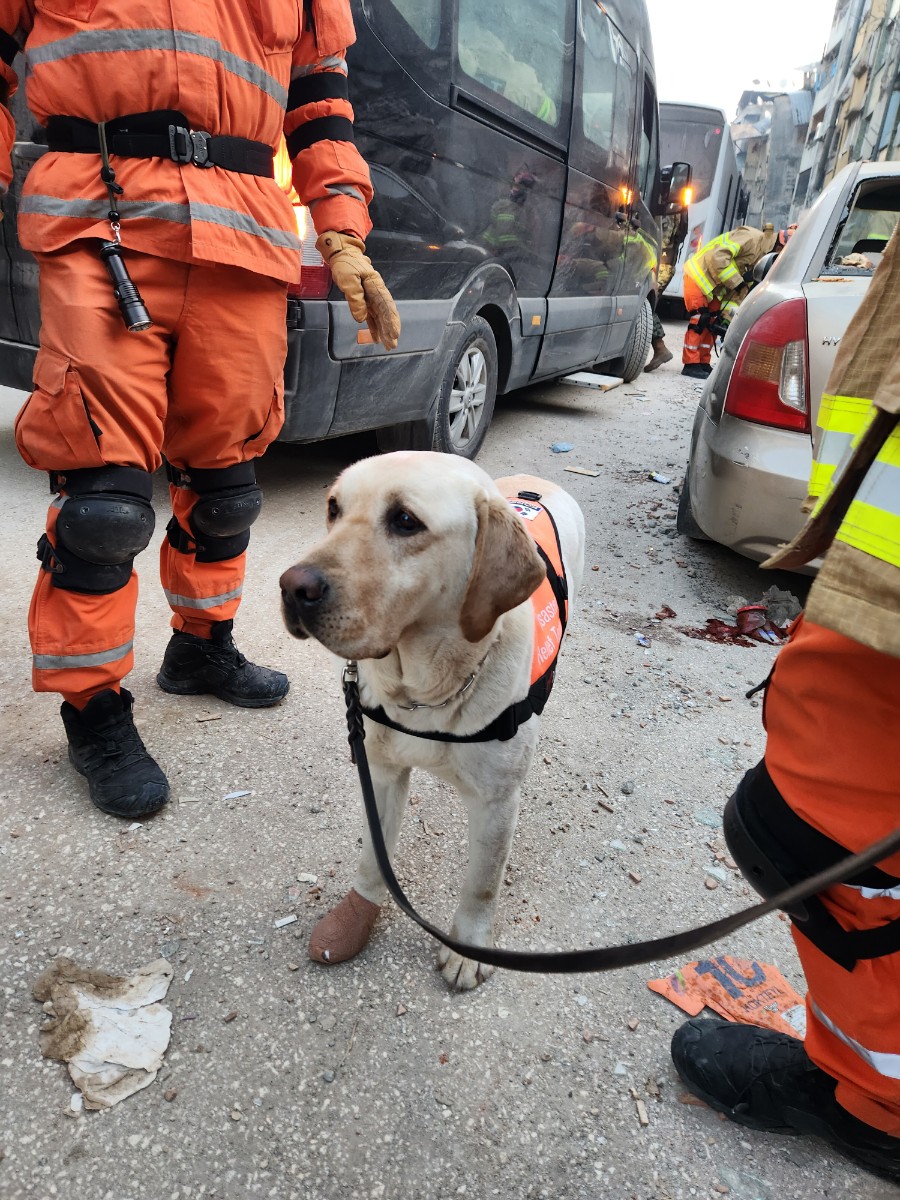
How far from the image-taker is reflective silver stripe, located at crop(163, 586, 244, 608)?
245 centimetres

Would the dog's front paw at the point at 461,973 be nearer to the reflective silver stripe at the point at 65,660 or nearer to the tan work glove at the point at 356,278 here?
the reflective silver stripe at the point at 65,660

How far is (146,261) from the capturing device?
1.84m

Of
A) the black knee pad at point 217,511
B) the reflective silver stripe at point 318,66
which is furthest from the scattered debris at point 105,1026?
the reflective silver stripe at point 318,66

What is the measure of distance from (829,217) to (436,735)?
3455 mm

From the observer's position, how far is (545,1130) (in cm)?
145

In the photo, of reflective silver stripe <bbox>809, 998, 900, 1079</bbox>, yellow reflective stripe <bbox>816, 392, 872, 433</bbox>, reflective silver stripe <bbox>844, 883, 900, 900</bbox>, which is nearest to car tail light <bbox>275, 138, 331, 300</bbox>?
yellow reflective stripe <bbox>816, 392, 872, 433</bbox>

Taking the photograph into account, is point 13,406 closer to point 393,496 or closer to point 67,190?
point 67,190

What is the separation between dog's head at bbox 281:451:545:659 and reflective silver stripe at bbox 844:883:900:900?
0.73 meters

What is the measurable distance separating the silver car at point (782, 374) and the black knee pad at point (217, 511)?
2.14 meters

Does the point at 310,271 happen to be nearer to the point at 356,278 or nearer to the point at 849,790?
the point at 356,278

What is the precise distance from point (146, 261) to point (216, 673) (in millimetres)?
1347

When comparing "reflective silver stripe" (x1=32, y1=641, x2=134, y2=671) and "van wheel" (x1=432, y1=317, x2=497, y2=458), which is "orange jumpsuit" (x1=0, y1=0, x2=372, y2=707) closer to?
"reflective silver stripe" (x1=32, y1=641, x2=134, y2=671)

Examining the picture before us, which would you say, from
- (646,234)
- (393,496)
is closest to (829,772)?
(393,496)

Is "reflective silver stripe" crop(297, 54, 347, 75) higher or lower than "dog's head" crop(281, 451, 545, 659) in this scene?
higher
